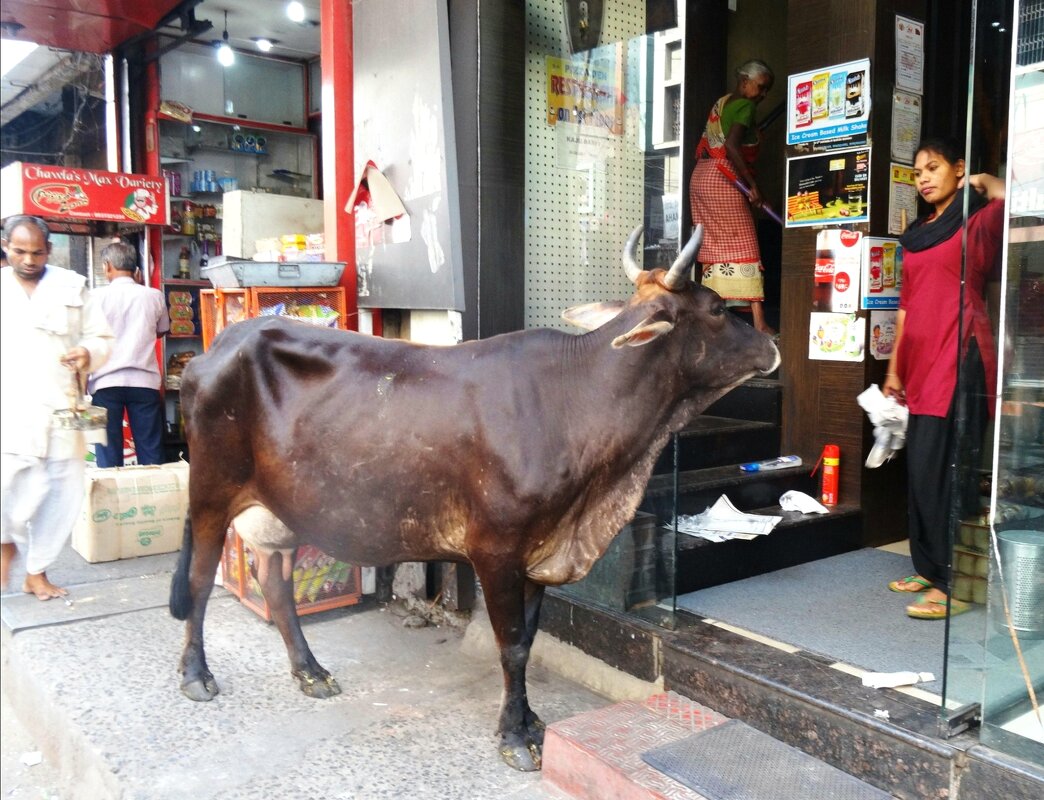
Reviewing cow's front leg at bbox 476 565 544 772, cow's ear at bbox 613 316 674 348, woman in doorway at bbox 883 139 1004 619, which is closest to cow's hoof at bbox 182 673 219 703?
cow's front leg at bbox 476 565 544 772

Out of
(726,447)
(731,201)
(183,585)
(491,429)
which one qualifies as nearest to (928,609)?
(726,447)

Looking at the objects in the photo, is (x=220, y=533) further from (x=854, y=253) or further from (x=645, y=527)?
(x=854, y=253)

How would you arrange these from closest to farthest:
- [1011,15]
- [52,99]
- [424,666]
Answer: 1. [1011,15]
2. [424,666]
3. [52,99]

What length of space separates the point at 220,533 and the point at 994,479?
2.91m

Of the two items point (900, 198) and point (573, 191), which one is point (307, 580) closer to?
point (573, 191)

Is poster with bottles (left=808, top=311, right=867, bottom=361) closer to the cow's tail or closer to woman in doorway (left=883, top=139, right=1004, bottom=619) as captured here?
woman in doorway (left=883, top=139, right=1004, bottom=619)

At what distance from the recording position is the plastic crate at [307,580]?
4645 mm

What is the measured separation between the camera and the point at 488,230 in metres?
4.29

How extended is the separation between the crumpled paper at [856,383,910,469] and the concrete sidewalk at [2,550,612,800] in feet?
6.01

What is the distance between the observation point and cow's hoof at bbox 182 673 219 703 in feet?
12.5

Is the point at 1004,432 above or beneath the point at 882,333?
beneath

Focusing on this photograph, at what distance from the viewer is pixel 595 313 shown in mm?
3268

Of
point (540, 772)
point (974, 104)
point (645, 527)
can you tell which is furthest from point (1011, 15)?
point (540, 772)

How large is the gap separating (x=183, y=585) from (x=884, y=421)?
330 centimetres
